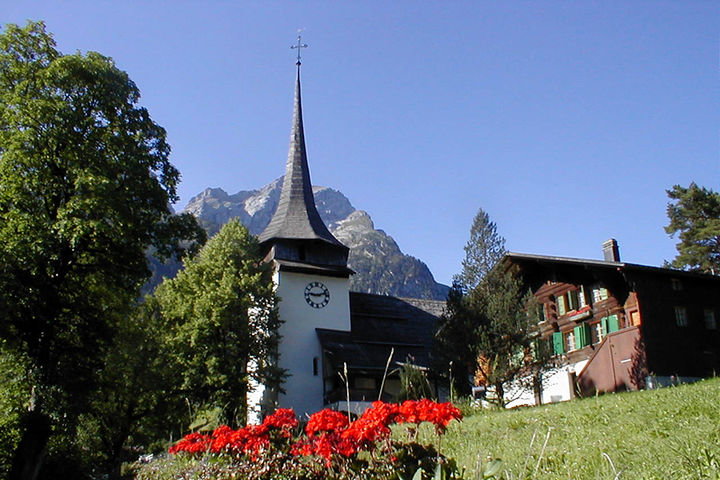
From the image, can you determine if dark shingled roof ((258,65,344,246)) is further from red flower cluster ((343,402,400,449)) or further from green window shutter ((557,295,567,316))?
red flower cluster ((343,402,400,449))

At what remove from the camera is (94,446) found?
99.7 ft

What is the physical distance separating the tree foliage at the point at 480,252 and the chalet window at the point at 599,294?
4149 millimetres

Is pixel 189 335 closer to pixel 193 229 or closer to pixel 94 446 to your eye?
pixel 94 446

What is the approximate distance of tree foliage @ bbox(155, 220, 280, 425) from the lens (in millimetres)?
32438

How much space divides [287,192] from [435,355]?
877 inches

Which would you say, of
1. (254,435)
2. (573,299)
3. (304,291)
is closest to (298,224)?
(304,291)

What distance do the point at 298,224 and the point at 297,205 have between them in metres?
2.13

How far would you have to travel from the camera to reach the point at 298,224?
44.6 metres

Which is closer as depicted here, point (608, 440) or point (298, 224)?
point (608, 440)

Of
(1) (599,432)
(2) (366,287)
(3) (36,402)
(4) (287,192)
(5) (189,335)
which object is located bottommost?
(1) (599,432)

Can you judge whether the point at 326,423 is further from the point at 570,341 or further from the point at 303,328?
the point at 303,328

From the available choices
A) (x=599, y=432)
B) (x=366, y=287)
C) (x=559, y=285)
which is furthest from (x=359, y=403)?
(x=366, y=287)

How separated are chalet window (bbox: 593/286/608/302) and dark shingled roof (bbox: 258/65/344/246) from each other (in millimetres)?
17841

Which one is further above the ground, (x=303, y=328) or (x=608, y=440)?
(x=303, y=328)
